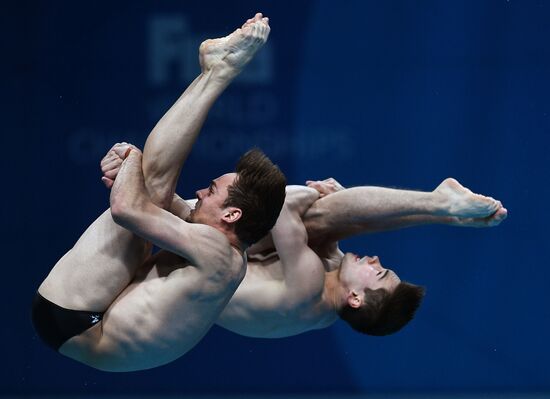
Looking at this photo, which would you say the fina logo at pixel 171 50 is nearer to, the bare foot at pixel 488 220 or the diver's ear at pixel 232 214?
the bare foot at pixel 488 220

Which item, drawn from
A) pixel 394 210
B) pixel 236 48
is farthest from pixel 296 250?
pixel 236 48

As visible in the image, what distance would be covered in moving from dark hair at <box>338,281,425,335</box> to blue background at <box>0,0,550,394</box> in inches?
88.0

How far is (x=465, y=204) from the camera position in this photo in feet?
14.3

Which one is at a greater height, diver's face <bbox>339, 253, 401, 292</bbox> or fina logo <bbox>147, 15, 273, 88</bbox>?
fina logo <bbox>147, 15, 273, 88</bbox>

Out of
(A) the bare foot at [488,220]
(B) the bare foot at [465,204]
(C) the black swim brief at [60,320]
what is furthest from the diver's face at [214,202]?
(A) the bare foot at [488,220]

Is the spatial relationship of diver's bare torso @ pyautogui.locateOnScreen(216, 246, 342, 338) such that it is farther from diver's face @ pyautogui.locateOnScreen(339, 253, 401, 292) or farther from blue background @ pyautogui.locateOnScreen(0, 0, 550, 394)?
blue background @ pyautogui.locateOnScreen(0, 0, 550, 394)

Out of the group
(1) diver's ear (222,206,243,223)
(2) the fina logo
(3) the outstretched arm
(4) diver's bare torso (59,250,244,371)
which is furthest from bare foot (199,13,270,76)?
(2) the fina logo

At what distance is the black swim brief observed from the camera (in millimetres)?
4020

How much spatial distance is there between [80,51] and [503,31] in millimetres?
2593

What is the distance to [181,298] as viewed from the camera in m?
3.92

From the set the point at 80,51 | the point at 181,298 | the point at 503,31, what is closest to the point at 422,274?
the point at 503,31

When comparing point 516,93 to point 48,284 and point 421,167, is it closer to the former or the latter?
point 421,167

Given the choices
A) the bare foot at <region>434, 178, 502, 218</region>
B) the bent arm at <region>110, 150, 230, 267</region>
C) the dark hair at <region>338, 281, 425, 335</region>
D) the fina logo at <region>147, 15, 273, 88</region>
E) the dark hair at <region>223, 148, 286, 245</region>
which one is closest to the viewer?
the bent arm at <region>110, 150, 230, 267</region>

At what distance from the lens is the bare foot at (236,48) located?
13.2ft
